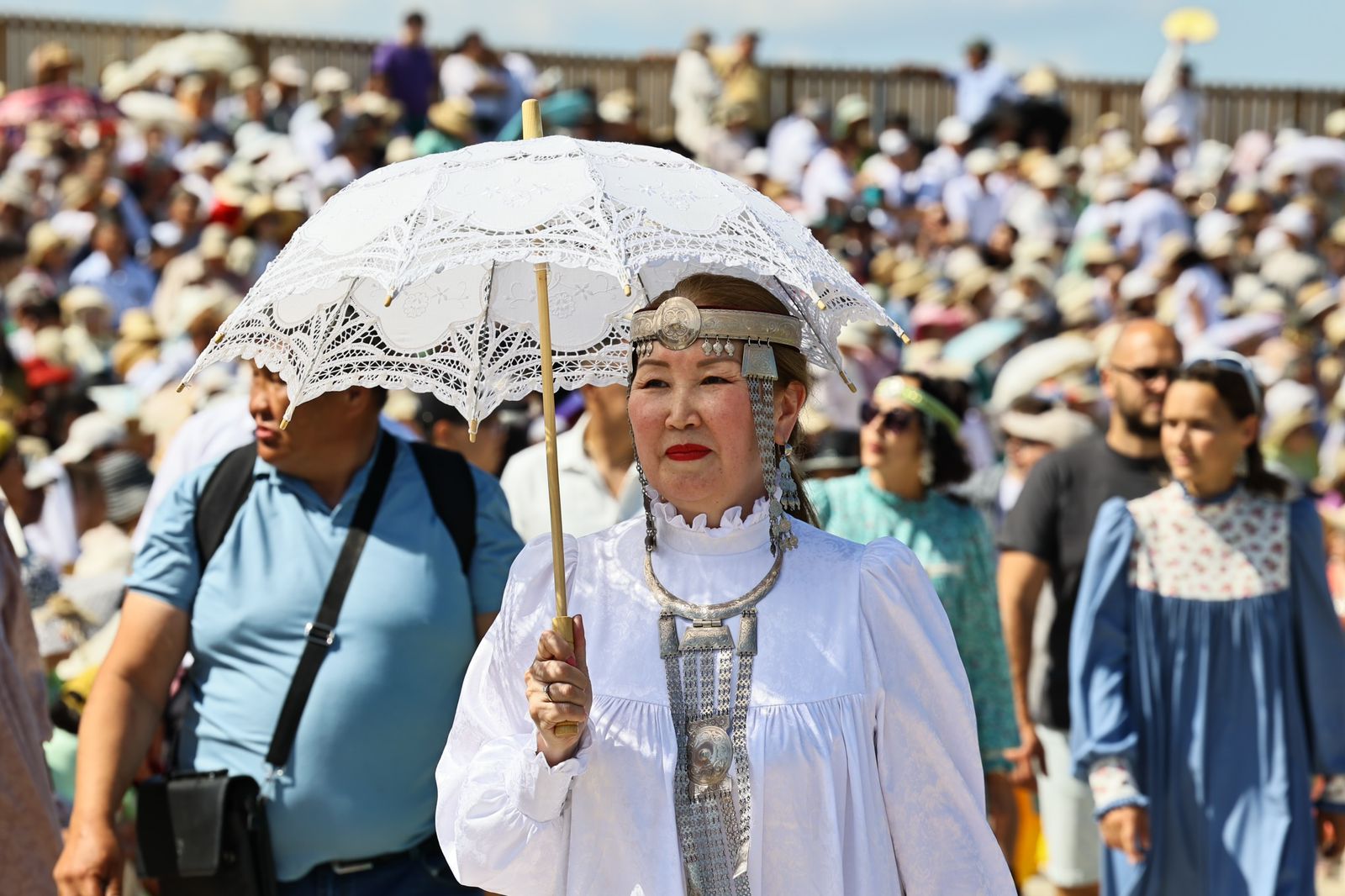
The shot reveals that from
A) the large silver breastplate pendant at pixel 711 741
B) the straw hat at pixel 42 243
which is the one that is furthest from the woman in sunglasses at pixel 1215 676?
the straw hat at pixel 42 243

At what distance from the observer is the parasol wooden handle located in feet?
9.73

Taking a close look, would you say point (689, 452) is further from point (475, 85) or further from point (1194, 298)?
point (475, 85)

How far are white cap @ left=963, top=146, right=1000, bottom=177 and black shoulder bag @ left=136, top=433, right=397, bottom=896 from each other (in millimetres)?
14406

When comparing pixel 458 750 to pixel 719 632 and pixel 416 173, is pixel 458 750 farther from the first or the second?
pixel 416 173

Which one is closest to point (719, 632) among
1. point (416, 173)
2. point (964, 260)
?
point (416, 173)

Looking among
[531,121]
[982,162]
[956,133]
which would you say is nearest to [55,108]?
[982,162]

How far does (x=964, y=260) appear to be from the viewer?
15.3 meters

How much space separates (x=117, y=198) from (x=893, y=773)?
39.9 ft

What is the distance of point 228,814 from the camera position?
14.2 feet

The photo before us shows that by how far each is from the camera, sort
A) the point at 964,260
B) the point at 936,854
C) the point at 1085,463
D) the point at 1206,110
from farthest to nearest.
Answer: the point at 1206,110 < the point at 964,260 < the point at 1085,463 < the point at 936,854

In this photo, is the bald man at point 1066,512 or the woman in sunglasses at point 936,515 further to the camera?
the bald man at point 1066,512

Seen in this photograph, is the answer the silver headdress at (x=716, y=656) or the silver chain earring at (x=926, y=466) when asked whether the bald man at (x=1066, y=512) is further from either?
the silver headdress at (x=716, y=656)

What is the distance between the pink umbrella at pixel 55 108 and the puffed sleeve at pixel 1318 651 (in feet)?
41.0

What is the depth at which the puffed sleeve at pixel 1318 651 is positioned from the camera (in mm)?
5730
